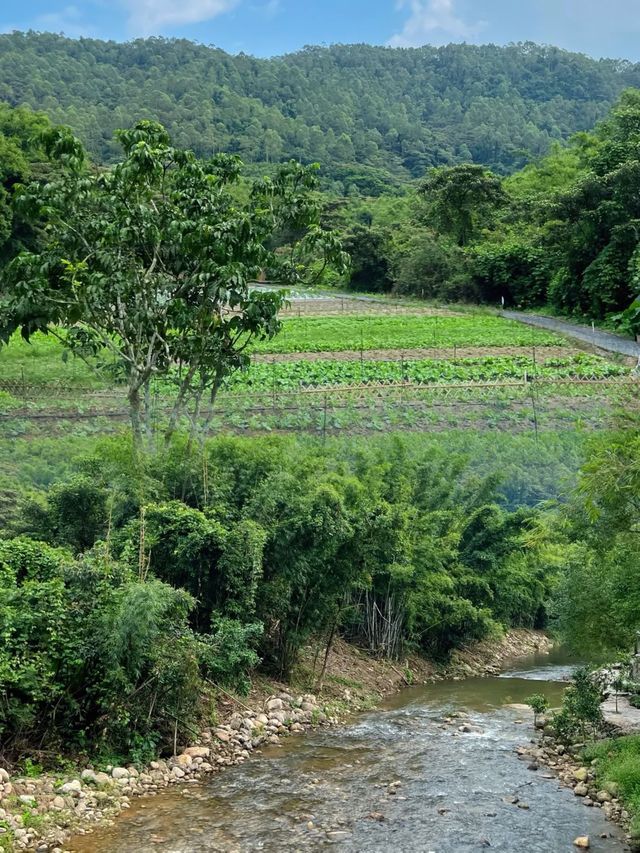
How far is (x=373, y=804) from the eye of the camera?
1057 cm

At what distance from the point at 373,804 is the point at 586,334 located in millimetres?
32650

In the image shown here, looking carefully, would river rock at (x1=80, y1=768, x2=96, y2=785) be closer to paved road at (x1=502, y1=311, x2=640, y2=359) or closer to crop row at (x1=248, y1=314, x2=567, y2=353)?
crop row at (x1=248, y1=314, x2=567, y2=353)

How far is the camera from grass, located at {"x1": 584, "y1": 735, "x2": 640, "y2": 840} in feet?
33.0

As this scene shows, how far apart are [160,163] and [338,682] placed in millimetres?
9154

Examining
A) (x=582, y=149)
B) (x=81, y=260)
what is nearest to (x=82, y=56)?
(x=582, y=149)

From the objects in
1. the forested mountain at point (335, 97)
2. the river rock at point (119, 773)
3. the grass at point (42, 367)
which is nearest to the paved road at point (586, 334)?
the grass at point (42, 367)

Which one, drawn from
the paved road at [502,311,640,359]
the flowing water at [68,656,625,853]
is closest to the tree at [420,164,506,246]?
the paved road at [502,311,640,359]

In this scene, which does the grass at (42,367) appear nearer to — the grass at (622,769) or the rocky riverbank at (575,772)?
the rocky riverbank at (575,772)

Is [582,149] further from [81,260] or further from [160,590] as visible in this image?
[160,590]

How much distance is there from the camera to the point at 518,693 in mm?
18531

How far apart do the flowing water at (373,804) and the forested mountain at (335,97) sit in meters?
86.4

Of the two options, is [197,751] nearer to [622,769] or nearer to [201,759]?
[201,759]

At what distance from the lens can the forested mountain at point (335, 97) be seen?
379 feet

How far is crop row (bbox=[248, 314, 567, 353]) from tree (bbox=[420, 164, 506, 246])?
12.6 metres
